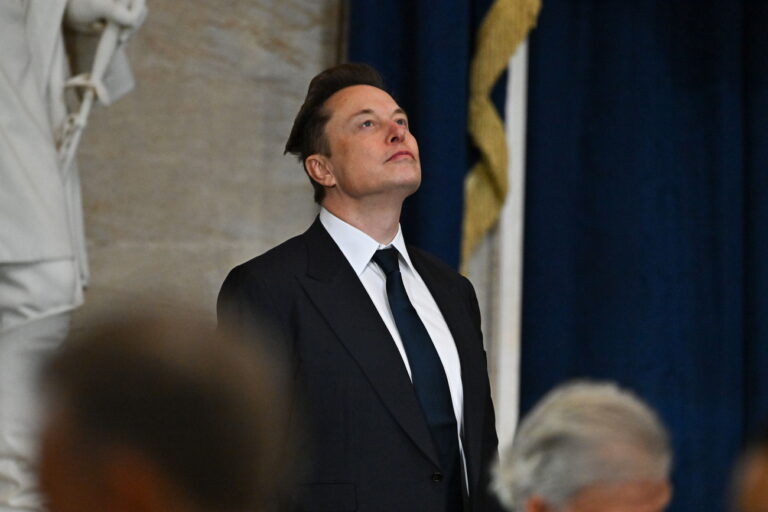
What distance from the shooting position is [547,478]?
4.71ft

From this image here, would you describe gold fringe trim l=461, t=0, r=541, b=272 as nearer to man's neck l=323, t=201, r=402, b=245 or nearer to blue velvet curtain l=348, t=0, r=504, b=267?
blue velvet curtain l=348, t=0, r=504, b=267

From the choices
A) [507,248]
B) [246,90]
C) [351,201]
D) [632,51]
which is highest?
[632,51]

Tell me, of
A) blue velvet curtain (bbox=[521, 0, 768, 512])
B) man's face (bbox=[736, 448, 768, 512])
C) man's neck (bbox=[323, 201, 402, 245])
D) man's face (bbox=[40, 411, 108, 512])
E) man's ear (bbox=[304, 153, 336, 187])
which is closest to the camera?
man's face (bbox=[40, 411, 108, 512])

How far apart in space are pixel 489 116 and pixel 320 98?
69.1 inches

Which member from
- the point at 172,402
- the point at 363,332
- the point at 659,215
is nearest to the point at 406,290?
the point at 363,332

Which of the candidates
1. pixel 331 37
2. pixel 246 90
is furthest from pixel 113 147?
pixel 331 37

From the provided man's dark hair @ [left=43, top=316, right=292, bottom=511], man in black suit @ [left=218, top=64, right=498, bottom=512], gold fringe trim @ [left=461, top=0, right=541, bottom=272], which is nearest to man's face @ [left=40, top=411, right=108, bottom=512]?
man's dark hair @ [left=43, top=316, right=292, bottom=511]

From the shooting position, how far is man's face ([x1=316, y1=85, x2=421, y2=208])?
2664 mm

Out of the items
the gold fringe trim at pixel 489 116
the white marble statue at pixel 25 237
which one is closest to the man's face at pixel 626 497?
the white marble statue at pixel 25 237

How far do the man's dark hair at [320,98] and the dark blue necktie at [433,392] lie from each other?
48cm

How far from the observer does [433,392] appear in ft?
8.06

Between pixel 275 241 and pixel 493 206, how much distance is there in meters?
0.78

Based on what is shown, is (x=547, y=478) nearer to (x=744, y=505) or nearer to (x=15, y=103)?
(x=744, y=505)

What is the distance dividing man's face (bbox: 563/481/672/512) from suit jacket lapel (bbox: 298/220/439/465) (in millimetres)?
995
